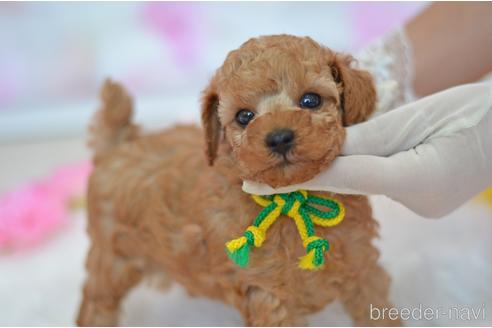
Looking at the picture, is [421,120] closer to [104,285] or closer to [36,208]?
[104,285]

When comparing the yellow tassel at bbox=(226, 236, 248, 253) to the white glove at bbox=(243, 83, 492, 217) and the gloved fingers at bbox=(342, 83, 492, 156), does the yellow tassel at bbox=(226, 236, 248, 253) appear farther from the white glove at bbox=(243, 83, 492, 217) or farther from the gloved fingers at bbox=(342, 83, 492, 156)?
the gloved fingers at bbox=(342, 83, 492, 156)

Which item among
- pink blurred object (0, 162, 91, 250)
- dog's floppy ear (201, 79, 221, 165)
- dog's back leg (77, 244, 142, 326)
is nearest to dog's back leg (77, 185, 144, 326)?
dog's back leg (77, 244, 142, 326)

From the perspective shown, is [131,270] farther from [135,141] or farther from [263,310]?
[263,310]

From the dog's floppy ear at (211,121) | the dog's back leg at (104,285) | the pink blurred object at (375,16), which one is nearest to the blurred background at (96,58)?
the pink blurred object at (375,16)

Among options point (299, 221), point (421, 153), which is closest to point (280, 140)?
point (299, 221)

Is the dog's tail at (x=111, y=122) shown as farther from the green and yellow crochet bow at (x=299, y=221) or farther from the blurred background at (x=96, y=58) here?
the blurred background at (x=96, y=58)

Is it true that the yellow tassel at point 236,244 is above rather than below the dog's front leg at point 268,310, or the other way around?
above
